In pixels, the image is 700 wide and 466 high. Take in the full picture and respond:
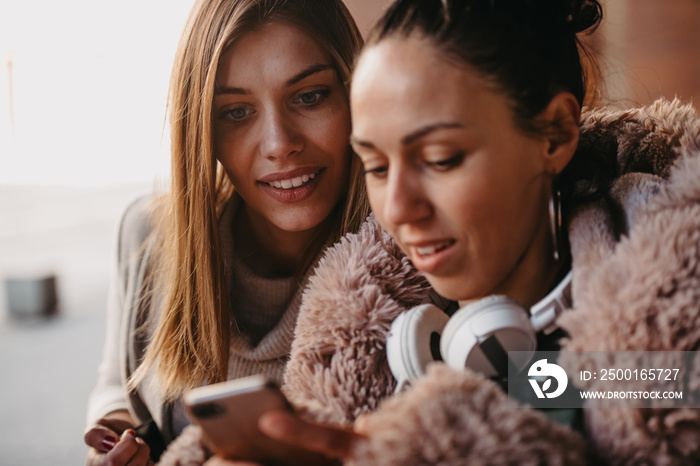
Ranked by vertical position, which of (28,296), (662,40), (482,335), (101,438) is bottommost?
(28,296)

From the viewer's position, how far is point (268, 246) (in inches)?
48.0

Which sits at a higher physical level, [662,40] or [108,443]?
[662,40]

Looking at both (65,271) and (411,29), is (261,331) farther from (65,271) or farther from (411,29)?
(65,271)

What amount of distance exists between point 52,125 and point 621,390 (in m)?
2.67

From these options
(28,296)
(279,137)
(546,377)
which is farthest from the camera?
(28,296)

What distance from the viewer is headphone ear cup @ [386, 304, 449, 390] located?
57 cm

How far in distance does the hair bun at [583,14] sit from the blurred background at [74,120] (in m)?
0.59

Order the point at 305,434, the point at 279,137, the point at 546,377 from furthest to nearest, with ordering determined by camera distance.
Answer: the point at 279,137
the point at 546,377
the point at 305,434

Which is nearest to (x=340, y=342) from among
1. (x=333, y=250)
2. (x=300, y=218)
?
(x=333, y=250)

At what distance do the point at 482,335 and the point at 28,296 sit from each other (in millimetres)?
2719

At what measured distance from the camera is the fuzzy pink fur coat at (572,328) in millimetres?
435

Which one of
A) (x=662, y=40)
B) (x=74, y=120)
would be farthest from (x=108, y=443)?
(x=662, y=40)

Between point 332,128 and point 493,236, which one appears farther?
point 332,128

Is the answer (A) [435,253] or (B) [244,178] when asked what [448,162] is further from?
(B) [244,178]
